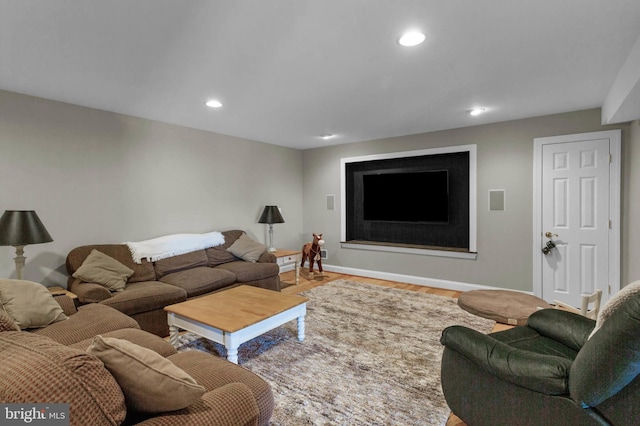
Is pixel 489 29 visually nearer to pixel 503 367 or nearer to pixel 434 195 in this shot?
pixel 503 367

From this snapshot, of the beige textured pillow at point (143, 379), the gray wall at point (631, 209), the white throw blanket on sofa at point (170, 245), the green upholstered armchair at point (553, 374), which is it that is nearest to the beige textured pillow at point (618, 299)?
the green upholstered armchair at point (553, 374)

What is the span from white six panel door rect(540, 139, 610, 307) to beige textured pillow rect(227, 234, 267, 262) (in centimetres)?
381

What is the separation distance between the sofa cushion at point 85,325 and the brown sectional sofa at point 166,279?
369 mm

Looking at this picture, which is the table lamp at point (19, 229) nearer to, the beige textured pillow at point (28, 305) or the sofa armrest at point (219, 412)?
the beige textured pillow at point (28, 305)

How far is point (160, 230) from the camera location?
4.09 metres

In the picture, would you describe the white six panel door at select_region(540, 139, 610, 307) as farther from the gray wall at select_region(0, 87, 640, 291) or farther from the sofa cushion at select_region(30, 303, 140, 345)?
the sofa cushion at select_region(30, 303, 140, 345)

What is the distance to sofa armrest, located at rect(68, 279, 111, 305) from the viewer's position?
275 cm

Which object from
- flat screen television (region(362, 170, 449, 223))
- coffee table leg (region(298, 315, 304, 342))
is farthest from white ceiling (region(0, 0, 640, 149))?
coffee table leg (region(298, 315, 304, 342))

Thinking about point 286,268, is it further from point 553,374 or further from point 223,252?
point 553,374

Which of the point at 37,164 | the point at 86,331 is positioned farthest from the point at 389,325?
the point at 37,164

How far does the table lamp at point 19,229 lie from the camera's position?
249cm

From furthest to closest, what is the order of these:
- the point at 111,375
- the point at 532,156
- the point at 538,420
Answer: the point at 532,156
the point at 538,420
the point at 111,375

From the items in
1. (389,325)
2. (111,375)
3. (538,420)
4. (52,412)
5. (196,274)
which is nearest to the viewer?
(52,412)

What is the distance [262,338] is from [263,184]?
3.05 meters
